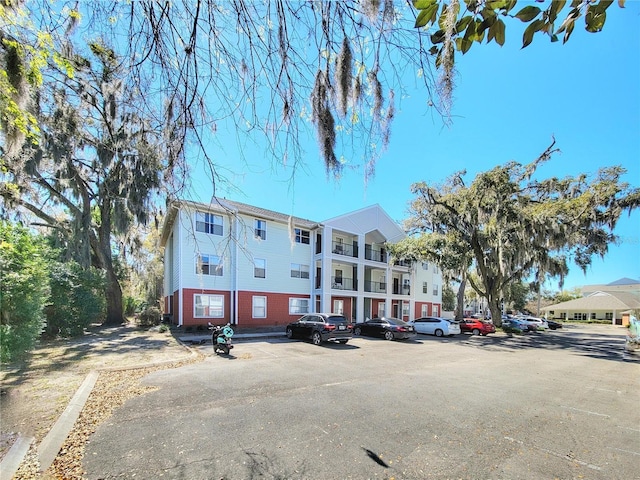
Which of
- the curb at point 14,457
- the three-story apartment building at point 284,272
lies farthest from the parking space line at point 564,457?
the three-story apartment building at point 284,272

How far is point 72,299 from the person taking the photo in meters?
14.0

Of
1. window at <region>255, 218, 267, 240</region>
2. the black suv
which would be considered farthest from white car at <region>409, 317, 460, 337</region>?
window at <region>255, 218, 267, 240</region>

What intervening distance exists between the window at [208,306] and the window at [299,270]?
214 inches

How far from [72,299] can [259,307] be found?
10118 mm

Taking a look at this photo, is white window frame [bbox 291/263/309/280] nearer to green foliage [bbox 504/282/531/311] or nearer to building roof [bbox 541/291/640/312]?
green foliage [bbox 504/282/531/311]

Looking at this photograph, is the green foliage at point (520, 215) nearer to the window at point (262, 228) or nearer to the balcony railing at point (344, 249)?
the balcony railing at point (344, 249)

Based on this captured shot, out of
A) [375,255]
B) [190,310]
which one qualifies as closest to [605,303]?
[375,255]

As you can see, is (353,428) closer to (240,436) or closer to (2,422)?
(240,436)

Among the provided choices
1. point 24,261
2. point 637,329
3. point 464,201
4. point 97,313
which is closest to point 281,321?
point 97,313

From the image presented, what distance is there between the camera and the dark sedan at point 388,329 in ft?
57.8

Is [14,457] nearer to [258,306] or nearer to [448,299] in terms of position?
[258,306]

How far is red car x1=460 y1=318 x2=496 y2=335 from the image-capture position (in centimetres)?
2338

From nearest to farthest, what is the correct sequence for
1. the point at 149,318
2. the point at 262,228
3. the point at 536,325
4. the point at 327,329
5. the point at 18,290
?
the point at 18,290, the point at 327,329, the point at 149,318, the point at 262,228, the point at 536,325

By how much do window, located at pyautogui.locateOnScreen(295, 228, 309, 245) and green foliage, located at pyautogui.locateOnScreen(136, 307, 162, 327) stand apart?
10.9m
